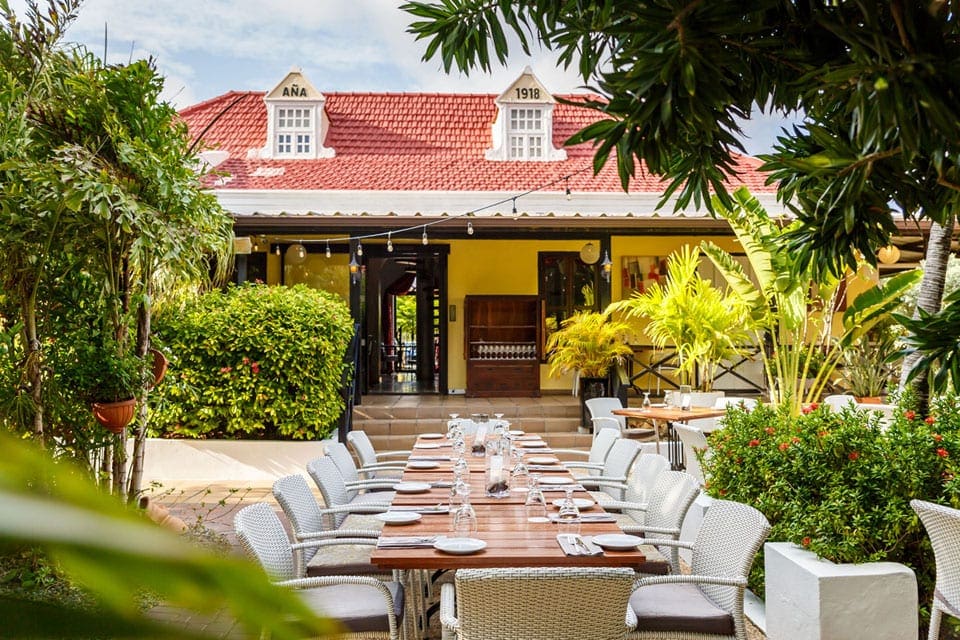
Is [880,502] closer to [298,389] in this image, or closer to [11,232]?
[11,232]

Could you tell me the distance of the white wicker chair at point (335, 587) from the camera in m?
3.81

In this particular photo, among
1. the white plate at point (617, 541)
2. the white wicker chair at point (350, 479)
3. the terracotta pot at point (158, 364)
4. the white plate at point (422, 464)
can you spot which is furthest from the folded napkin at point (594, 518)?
the terracotta pot at point (158, 364)

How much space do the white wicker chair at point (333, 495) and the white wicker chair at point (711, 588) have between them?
2.00 metres

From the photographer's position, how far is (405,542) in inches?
155

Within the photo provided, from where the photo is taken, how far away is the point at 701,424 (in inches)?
345

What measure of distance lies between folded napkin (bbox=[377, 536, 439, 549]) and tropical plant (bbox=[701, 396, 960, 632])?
208cm

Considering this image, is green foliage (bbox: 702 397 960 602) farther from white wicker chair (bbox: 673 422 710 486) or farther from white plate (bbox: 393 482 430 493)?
white plate (bbox: 393 482 430 493)

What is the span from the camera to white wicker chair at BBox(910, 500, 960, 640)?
12.5 feet

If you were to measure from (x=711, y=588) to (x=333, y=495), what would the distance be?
9.05 feet

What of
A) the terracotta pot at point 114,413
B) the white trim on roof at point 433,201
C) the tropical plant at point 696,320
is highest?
the white trim on roof at point 433,201

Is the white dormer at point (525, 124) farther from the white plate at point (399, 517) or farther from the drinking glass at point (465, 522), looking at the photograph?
the drinking glass at point (465, 522)

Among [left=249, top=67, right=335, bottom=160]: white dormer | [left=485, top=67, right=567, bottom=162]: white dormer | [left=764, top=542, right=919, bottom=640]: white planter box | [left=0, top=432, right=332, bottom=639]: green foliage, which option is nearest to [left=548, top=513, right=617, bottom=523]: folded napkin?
[left=764, top=542, right=919, bottom=640]: white planter box

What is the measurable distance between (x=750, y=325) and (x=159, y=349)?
227 inches

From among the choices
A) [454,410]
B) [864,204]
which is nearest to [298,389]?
[454,410]
